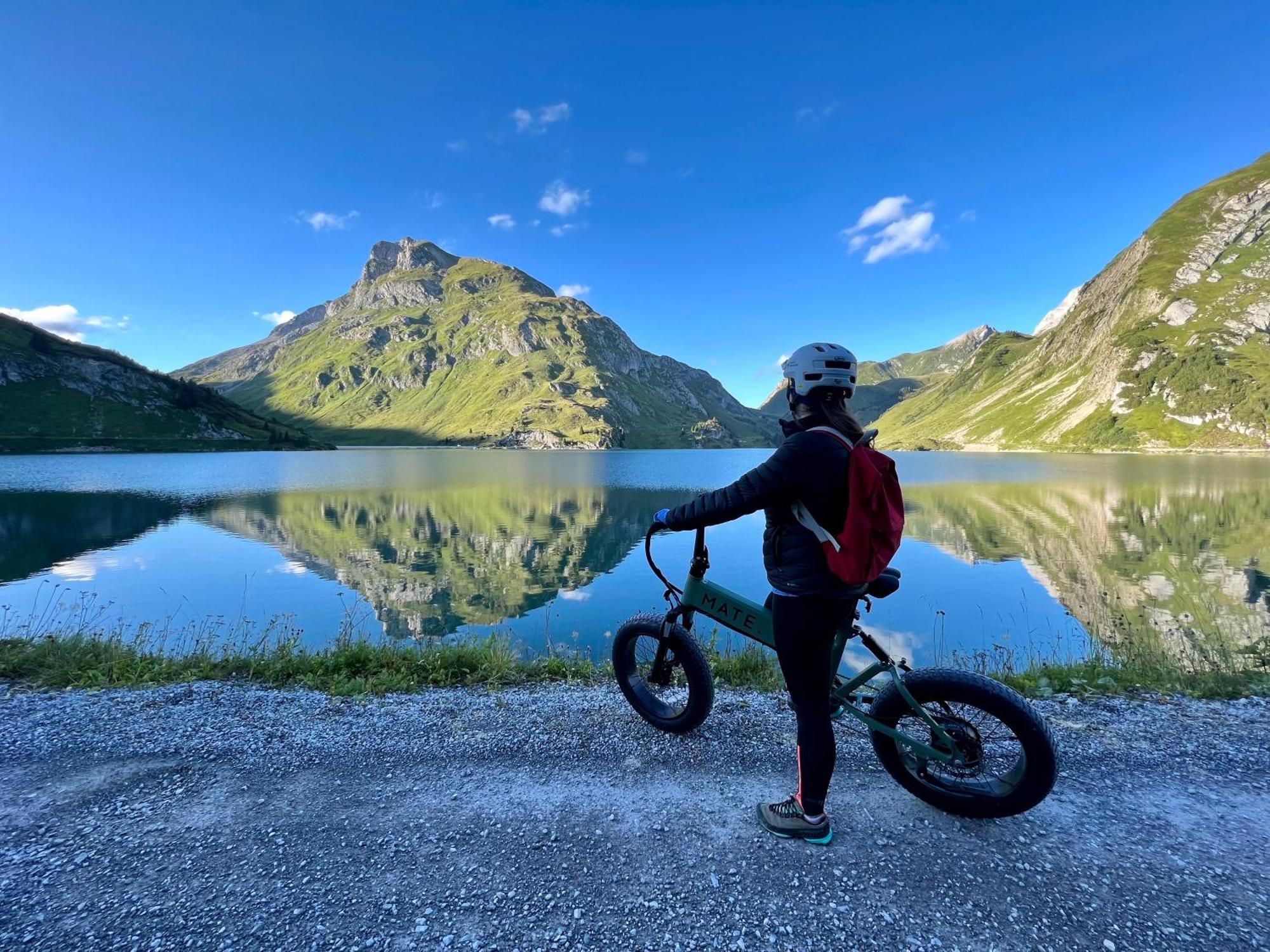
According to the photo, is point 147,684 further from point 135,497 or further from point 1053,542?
point 135,497

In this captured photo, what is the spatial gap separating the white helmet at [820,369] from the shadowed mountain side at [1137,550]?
11131 millimetres

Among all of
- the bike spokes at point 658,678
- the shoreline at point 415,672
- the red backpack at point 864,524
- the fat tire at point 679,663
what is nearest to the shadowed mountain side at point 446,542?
the shoreline at point 415,672

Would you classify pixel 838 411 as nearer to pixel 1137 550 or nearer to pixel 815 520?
pixel 815 520

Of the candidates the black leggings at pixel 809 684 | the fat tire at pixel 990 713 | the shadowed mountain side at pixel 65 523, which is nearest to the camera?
the black leggings at pixel 809 684

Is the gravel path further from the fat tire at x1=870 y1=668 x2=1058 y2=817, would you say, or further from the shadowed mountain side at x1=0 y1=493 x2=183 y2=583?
the shadowed mountain side at x1=0 y1=493 x2=183 y2=583

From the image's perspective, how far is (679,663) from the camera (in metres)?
6.56

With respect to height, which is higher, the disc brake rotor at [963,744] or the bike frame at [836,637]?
the bike frame at [836,637]

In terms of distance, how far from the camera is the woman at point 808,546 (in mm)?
4246

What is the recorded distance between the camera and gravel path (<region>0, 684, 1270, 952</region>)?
367 centimetres

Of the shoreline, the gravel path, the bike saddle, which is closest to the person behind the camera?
the gravel path

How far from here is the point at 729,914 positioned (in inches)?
151

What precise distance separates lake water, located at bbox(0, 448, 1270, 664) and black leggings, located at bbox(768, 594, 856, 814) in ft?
20.6

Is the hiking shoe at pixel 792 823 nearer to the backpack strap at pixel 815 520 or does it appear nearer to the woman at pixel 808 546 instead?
the woman at pixel 808 546

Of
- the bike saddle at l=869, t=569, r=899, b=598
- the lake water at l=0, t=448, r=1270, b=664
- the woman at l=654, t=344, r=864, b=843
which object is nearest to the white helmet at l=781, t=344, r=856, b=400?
the woman at l=654, t=344, r=864, b=843
